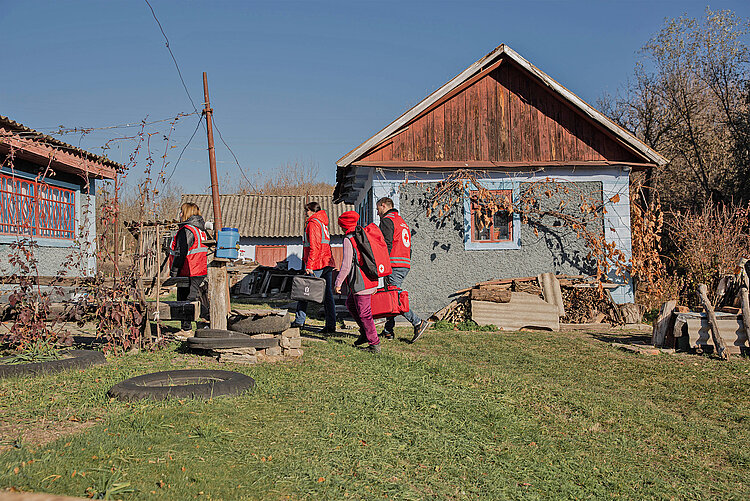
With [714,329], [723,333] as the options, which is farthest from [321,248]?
[723,333]

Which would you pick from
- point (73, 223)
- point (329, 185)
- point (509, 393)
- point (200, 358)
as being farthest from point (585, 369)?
point (329, 185)

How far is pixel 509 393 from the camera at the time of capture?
605 cm

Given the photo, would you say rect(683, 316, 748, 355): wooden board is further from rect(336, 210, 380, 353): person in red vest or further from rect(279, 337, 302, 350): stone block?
rect(279, 337, 302, 350): stone block

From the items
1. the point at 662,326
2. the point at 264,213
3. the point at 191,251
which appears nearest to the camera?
the point at 191,251

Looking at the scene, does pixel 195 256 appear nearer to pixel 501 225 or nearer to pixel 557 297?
pixel 501 225

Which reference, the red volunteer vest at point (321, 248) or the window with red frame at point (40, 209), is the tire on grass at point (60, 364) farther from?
the window with red frame at point (40, 209)

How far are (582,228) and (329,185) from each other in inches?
1451

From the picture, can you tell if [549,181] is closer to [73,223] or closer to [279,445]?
[279,445]

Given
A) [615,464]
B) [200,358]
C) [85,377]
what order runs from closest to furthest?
[615,464] → [85,377] → [200,358]

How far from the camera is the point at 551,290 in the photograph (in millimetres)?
11586

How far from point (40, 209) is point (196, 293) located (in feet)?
23.5

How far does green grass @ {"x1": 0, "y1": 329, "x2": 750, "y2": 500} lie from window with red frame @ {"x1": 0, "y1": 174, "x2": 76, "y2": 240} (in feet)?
25.6

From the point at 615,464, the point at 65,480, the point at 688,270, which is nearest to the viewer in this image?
the point at 65,480

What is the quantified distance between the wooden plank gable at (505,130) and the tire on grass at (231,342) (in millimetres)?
6266
